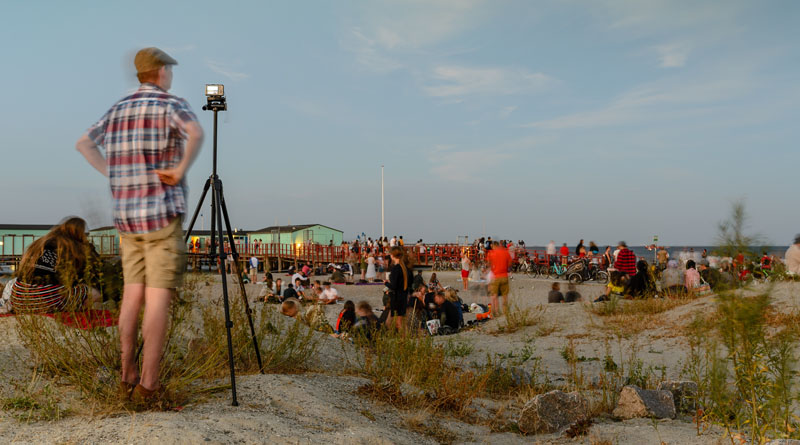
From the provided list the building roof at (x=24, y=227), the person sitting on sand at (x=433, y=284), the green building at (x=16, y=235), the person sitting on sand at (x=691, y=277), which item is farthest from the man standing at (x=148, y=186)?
the building roof at (x=24, y=227)

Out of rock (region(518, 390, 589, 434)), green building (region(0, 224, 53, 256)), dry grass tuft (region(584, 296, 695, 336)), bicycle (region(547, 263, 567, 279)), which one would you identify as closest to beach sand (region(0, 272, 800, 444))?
rock (region(518, 390, 589, 434))

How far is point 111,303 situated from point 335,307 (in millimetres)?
12657

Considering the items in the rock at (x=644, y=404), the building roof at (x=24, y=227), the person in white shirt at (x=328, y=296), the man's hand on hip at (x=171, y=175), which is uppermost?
the building roof at (x=24, y=227)

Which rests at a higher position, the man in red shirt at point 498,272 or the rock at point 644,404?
the man in red shirt at point 498,272

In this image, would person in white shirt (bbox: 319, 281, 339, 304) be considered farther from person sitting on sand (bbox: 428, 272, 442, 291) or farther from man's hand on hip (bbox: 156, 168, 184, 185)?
man's hand on hip (bbox: 156, 168, 184, 185)

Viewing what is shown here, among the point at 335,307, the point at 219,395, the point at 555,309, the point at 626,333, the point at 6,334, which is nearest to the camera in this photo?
the point at 219,395

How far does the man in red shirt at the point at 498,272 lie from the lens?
40.2 feet

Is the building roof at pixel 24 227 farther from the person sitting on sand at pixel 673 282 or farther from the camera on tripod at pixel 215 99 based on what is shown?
the camera on tripod at pixel 215 99

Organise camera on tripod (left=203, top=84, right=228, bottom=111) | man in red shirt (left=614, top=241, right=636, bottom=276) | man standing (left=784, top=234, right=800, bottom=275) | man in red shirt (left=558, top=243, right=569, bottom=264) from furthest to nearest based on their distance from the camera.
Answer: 1. man in red shirt (left=558, top=243, right=569, bottom=264)
2. man in red shirt (left=614, top=241, right=636, bottom=276)
3. man standing (left=784, top=234, right=800, bottom=275)
4. camera on tripod (left=203, top=84, right=228, bottom=111)

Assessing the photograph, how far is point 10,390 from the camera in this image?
3852mm

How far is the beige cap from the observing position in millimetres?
3312

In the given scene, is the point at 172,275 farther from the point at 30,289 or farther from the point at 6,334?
the point at 6,334

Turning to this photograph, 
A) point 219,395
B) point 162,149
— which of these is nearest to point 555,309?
point 219,395

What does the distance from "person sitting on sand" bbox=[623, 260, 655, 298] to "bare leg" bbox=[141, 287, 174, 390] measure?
11113 mm
